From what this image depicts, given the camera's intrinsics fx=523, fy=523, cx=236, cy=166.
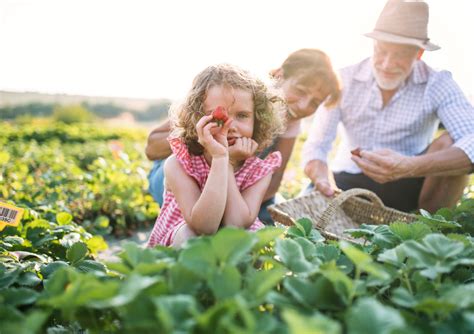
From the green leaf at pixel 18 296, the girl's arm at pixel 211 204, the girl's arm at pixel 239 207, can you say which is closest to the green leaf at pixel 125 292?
the green leaf at pixel 18 296

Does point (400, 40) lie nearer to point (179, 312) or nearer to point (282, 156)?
point (282, 156)

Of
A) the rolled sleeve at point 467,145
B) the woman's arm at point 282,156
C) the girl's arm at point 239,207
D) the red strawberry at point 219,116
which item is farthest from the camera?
the woman's arm at point 282,156

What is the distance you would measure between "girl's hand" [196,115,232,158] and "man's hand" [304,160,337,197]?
1.14 m

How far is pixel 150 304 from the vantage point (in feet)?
Answer: 2.87

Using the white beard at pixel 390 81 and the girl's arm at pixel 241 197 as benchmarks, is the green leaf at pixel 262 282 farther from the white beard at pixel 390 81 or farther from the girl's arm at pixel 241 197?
the white beard at pixel 390 81

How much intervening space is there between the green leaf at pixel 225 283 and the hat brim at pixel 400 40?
2.10 m

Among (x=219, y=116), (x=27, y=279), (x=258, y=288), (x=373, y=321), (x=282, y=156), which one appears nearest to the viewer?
(x=373, y=321)

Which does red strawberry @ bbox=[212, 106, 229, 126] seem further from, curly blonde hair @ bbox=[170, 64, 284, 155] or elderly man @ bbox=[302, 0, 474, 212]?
elderly man @ bbox=[302, 0, 474, 212]

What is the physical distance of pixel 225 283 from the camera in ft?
2.94

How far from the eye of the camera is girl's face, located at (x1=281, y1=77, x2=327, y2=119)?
2.62m

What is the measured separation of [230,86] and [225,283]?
1.07 meters

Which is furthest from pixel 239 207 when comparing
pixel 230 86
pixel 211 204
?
pixel 230 86

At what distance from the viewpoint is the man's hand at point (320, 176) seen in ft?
9.00

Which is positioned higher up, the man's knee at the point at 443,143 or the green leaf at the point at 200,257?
the green leaf at the point at 200,257
